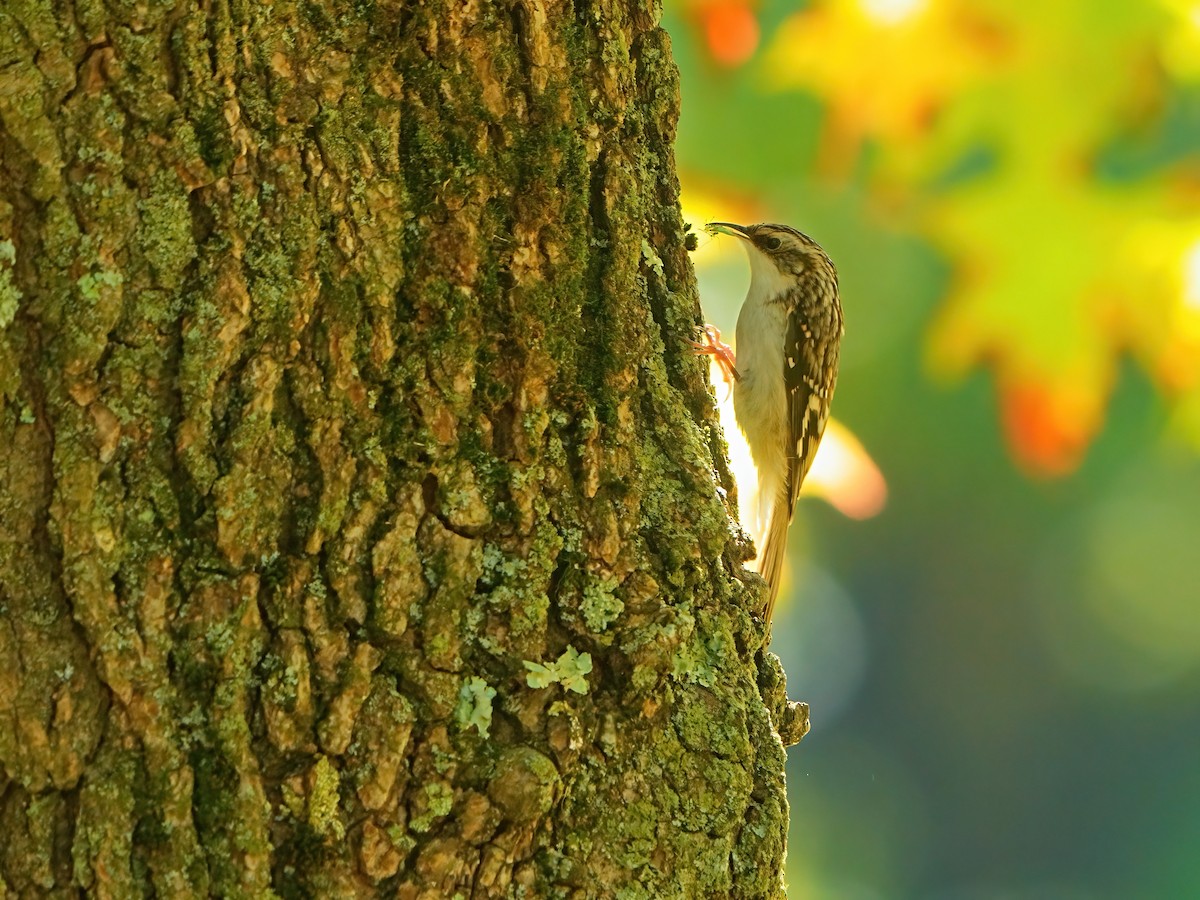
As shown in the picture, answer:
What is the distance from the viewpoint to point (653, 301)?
1.91m

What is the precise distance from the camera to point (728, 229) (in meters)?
3.62

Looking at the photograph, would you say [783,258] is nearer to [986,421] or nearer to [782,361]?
[782,361]

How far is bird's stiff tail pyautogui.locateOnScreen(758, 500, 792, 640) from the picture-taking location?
10.8ft

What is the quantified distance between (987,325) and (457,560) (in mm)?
2072

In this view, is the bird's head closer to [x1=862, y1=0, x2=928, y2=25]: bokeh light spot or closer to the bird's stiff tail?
the bird's stiff tail

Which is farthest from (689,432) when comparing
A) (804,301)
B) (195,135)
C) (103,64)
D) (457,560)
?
(804,301)

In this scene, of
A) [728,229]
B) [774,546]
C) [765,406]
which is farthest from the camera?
[765,406]

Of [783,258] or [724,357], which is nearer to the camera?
[724,357]

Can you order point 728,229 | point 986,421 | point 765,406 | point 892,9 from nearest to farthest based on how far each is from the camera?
point 892,9, point 728,229, point 765,406, point 986,421

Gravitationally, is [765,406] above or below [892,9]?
below

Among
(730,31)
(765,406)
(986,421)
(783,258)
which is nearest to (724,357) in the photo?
(765,406)

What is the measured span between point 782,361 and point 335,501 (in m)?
2.54

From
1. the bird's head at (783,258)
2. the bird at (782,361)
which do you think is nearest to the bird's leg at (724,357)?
the bird at (782,361)

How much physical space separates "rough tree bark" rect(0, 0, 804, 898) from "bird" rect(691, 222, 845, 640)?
211 cm
